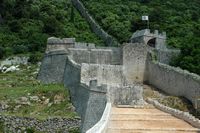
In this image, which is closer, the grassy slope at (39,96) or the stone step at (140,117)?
the stone step at (140,117)

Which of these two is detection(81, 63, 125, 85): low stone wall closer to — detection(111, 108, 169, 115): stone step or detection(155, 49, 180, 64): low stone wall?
detection(155, 49, 180, 64): low stone wall

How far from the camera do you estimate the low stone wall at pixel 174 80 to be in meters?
31.5

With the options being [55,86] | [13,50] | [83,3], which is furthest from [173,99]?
[83,3]

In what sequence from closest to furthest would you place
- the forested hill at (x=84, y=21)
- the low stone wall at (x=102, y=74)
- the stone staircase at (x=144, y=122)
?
the stone staircase at (x=144, y=122) → the low stone wall at (x=102, y=74) → the forested hill at (x=84, y=21)

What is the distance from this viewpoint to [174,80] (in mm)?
34656

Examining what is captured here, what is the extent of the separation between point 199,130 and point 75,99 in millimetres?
12222

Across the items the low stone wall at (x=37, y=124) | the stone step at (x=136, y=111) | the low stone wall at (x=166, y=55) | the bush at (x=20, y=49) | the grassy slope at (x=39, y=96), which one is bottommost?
the low stone wall at (x=37, y=124)

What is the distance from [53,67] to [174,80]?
357 inches

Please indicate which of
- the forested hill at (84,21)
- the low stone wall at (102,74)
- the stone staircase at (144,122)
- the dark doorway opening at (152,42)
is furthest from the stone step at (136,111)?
the forested hill at (84,21)

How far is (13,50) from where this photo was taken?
188ft

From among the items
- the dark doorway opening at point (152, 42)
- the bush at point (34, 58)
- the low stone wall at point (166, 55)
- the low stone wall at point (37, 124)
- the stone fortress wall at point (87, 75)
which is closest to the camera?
the stone fortress wall at point (87, 75)

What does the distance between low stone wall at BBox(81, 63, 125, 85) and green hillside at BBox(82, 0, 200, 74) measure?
19.4 m

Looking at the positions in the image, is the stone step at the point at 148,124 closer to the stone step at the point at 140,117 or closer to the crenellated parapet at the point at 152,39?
the stone step at the point at 140,117

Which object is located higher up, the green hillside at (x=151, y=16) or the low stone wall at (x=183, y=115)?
the green hillside at (x=151, y=16)
